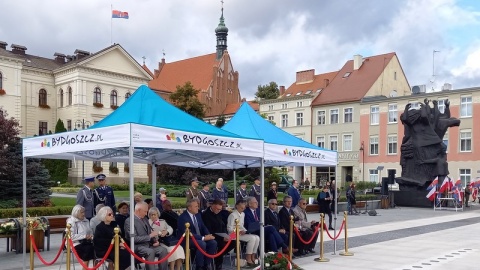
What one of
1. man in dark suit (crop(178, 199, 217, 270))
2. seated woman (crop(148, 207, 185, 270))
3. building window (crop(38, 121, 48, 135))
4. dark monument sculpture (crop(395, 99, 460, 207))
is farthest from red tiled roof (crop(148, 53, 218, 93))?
seated woman (crop(148, 207, 185, 270))

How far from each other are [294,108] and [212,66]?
22.5m

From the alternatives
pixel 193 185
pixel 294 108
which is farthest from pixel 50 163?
pixel 193 185

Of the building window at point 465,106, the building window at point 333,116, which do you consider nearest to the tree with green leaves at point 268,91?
the building window at point 333,116

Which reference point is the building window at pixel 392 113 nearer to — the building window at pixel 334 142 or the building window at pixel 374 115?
the building window at pixel 374 115

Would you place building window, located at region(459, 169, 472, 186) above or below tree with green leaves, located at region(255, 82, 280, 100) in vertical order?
below

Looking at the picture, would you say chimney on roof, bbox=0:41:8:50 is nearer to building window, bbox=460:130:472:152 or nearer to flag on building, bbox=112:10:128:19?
flag on building, bbox=112:10:128:19

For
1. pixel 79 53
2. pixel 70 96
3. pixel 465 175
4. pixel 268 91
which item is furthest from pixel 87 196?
pixel 268 91

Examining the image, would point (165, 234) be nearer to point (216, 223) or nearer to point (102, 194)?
point (216, 223)

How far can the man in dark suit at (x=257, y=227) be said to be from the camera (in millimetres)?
11172

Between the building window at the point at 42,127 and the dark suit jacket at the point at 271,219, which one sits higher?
the building window at the point at 42,127

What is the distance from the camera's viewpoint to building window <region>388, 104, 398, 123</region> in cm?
5294

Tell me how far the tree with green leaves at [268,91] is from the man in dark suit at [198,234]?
6621 centimetres

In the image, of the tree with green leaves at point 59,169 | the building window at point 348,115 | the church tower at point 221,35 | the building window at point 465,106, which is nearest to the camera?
the building window at point 465,106

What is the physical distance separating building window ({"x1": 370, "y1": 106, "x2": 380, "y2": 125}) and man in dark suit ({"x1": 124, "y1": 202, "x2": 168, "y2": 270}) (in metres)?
48.2
